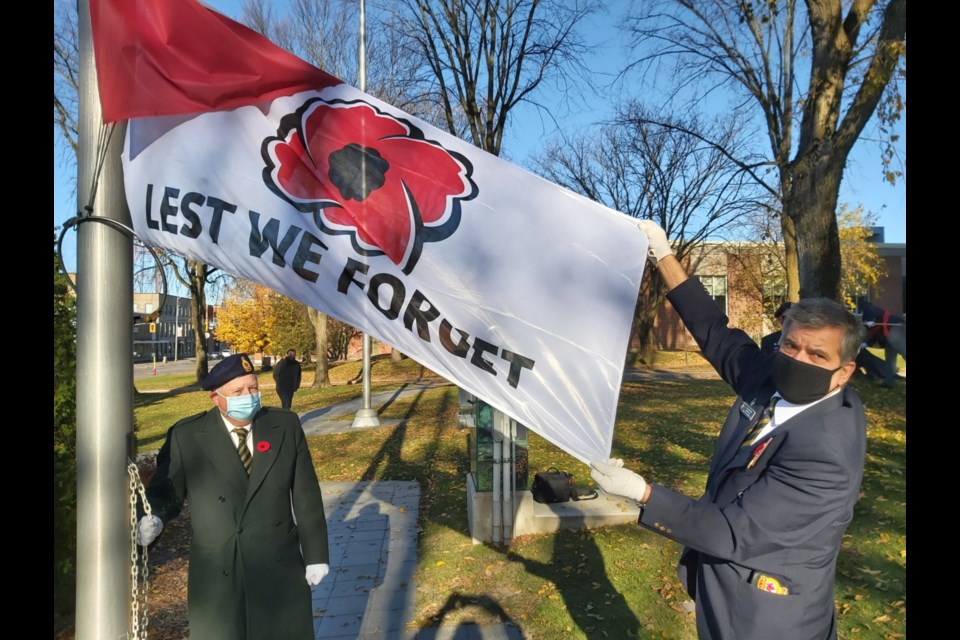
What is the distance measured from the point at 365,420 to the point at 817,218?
9.88 m

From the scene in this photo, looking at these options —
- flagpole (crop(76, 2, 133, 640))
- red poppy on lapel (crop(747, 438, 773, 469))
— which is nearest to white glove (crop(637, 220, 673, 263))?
red poppy on lapel (crop(747, 438, 773, 469))

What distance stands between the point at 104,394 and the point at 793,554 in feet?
8.20

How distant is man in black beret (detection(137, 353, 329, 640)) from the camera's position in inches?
122

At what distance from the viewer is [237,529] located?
3.12 metres

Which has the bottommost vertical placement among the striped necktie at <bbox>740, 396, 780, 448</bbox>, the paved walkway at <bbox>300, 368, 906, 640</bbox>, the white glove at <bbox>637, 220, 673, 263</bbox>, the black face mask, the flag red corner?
the paved walkway at <bbox>300, 368, 906, 640</bbox>

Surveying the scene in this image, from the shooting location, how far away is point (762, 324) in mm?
43031

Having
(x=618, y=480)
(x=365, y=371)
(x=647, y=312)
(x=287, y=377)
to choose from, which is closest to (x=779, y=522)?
(x=618, y=480)

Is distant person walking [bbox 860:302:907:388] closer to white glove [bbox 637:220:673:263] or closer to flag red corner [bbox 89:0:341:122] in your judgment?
white glove [bbox 637:220:673:263]

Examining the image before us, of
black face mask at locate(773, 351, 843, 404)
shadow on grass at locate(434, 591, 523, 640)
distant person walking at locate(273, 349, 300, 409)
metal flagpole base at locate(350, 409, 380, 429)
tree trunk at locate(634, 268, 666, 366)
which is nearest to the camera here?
black face mask at locate(773, 351, 843, 404)

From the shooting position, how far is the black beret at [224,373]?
3.18m

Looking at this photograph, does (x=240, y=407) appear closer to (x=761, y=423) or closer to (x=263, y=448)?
(x=263, y=448)

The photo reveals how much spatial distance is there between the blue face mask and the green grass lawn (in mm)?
2614

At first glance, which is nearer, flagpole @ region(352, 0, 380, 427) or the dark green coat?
the dark green coat
